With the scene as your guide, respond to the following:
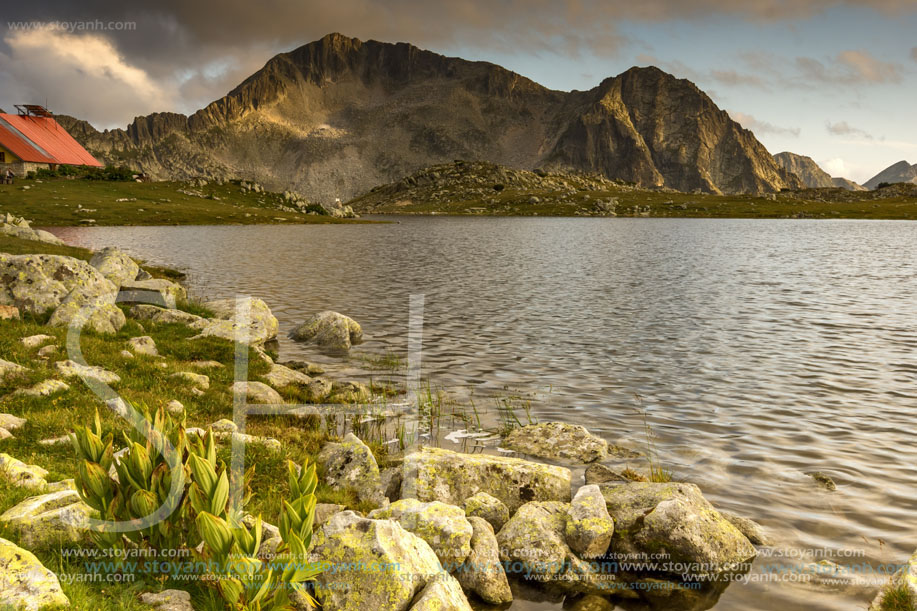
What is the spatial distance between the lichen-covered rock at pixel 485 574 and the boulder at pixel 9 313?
17.5 metres

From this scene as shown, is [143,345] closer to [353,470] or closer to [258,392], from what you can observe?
[258,392]

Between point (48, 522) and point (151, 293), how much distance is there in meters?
22.4

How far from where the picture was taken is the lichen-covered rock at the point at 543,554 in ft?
27.0

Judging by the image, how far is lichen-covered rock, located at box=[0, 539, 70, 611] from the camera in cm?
488

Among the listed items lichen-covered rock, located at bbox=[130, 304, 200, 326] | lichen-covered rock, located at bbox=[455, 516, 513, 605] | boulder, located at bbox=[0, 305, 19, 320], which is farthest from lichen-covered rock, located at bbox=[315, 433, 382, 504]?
lichen-covered rock, located at bbox=[130, 304, 200, 326]

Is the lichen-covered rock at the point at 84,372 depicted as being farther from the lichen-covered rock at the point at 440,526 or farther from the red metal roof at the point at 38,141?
the red metal roof at the point at 38,141

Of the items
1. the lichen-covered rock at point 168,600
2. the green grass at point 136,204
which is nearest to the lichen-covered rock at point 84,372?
the lichen-covered rock at point 168,600

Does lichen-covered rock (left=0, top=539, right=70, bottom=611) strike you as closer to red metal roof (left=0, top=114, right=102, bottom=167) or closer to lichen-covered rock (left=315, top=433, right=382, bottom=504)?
lichen-covered rock (left=315, top=433, right=382, bottom=504)

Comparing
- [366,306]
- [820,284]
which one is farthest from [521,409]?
[820,284]

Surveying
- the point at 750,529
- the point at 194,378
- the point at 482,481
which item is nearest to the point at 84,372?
the point at 194,378

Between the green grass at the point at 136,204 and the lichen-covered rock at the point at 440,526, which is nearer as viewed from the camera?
the lichen-covered rock at the point at 440,526

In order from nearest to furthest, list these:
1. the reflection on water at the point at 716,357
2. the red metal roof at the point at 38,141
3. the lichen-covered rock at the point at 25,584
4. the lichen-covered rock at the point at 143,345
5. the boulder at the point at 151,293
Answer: the lichen-covered rock at the point at 25,584
the reflection on water at the point at 716,357
the lichen-covered rock at the point at 143,345
the boulder at the point at 151,293
the red metal roof at the point at 38,141

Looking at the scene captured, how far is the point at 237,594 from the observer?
525 cm

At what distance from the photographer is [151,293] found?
26250mm
